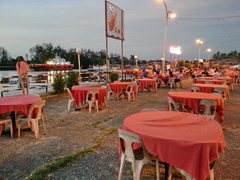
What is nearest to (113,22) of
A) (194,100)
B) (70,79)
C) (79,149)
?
(70,79)

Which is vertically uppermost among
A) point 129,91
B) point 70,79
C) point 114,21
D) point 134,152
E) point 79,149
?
point 114,21

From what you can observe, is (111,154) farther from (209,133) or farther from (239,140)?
(239,140)

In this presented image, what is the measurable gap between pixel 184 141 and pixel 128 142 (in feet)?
2.08

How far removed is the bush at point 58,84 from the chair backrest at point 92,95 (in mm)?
3730

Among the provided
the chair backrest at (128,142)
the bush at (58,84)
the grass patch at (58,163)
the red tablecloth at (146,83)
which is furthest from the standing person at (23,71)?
the chair backrest at (128,142)

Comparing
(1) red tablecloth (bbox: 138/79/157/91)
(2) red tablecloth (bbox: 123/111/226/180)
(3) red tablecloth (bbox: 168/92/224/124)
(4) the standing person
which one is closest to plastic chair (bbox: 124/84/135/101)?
(1) red tablecloth (bbox: 138/79/157/91)

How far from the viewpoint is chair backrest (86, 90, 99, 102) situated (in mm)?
6793

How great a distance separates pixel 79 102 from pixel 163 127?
473 centimetres

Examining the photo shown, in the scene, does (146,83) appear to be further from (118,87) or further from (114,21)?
(114,21)

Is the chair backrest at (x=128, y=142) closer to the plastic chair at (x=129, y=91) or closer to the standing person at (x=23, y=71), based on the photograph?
the plastic chair at (x=129, y=91)

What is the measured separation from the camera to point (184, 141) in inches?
83.7

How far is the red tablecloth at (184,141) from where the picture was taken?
205 centimetres

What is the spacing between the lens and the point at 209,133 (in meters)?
2.33

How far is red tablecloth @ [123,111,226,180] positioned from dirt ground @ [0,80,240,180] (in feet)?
2.61
